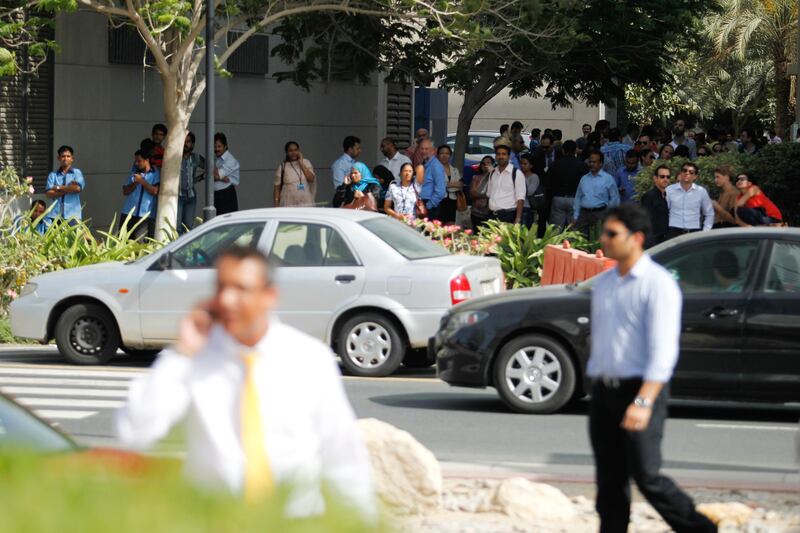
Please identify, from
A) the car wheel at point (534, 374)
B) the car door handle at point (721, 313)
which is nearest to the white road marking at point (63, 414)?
the car wheel at point (534, 374)

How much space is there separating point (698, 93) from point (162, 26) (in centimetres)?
4460

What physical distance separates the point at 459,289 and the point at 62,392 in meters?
3.62

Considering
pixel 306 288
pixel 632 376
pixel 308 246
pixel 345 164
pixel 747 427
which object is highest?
pixel 345 164

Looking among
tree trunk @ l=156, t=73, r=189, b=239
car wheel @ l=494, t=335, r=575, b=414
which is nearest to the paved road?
car wheel @ l=494, t=335, r=575, b=414

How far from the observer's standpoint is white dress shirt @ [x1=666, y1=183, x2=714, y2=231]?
1681 cm

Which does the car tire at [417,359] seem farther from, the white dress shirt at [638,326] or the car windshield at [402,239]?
the white dress shirt at [638,326]

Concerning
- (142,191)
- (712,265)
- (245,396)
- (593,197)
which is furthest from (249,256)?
(142,191)

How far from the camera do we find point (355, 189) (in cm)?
1870

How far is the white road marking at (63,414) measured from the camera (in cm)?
1106

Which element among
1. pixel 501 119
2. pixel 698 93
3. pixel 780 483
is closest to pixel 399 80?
pixel 780 483

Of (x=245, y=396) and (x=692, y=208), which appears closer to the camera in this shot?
(x=245, y=396)

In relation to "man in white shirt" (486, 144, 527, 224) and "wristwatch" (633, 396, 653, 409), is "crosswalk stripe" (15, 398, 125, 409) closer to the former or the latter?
"wristwatch" (633, 396, 653, 409)

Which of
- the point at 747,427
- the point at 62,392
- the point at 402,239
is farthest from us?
the point at 402,239

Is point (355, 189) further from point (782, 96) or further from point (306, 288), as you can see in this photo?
point (782, 96)
